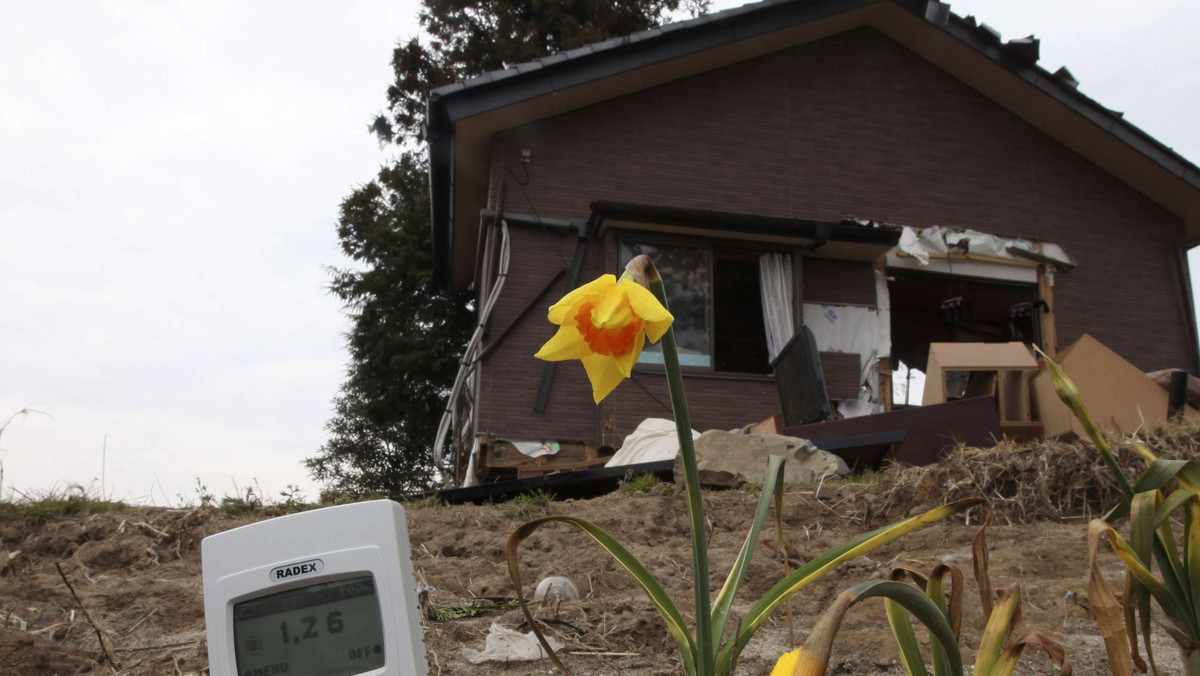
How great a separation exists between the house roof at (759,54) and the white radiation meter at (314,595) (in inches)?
313

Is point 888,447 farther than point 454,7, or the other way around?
point 454,7

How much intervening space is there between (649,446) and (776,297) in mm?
2964

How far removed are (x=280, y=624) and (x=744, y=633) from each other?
0.97 metres

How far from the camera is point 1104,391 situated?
7.25m

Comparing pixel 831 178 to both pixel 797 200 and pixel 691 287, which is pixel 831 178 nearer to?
pixel 797 200

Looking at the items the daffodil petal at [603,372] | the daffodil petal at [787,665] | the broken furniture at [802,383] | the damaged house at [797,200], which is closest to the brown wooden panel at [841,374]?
the damaged house at [797,200]

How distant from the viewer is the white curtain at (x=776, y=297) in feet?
31.7

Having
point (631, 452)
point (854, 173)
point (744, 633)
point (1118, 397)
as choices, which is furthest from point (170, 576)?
point (854, 173)

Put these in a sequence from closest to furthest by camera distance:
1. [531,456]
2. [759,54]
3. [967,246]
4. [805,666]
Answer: [805,666]
[531,456]
[967,246]
[759,54]

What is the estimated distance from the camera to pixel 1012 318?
11047 mm

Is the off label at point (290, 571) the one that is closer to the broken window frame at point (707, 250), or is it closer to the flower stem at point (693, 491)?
the flower stem at point (693, 491)

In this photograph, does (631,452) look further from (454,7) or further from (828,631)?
(454,7)

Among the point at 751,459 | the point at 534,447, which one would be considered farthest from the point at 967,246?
the point at 751,459

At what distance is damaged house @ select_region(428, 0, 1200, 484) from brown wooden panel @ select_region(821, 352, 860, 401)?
23 millimetres
